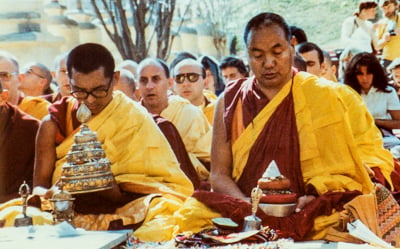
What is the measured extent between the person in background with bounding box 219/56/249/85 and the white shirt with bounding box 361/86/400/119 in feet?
6.61

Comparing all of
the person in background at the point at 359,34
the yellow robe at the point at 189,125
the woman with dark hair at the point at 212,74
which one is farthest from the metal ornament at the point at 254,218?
the person in background at the point at 359,34

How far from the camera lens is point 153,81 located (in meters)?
8.16

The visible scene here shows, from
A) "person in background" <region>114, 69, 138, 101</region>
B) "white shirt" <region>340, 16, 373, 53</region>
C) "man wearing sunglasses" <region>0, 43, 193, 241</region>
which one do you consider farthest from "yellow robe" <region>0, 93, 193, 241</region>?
"white shirt" <region>340, 16, 373, 53</region>

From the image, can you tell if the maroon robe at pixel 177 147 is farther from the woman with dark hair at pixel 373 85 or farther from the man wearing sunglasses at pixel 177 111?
the woman with dark hair at pixel 373 85

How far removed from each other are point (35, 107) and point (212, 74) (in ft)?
11.5

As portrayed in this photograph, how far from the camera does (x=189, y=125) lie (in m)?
8.55

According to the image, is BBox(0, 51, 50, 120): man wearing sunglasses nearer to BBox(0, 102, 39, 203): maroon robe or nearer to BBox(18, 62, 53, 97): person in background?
BBox(0, 102, 39, 203): maroon robe

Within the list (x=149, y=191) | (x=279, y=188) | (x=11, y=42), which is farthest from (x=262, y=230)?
(x=11, y=42)

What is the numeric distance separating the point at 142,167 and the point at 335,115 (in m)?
1.35

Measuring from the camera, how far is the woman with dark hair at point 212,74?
11367 mm

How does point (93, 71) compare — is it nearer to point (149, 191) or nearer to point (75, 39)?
point (149, 191)

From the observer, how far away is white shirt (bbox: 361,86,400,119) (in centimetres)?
910

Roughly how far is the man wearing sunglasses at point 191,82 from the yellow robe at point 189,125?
80 cm

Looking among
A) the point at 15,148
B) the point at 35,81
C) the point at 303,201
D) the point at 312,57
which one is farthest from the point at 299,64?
the point at 35,81
